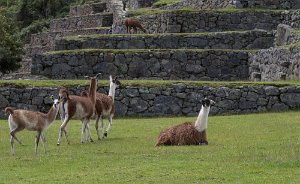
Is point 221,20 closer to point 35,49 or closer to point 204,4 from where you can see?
point 204,4

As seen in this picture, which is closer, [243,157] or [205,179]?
[205,179]

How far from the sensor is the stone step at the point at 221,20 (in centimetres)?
3116

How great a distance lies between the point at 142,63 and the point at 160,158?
13.1m

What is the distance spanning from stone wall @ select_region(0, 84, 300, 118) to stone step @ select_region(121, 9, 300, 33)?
8.85 metres

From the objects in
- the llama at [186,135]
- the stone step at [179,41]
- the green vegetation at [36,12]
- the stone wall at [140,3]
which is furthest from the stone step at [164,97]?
the green vegetation at [36,12]

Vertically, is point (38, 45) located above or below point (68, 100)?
below

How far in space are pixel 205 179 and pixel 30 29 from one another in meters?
42.3

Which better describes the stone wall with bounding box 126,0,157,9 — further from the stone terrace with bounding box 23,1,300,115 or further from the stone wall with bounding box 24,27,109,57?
the stone terrace with bounding box 23,1,300,115

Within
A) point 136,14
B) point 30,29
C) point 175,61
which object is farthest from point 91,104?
point 30,29

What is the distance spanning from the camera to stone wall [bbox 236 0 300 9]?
106 feet

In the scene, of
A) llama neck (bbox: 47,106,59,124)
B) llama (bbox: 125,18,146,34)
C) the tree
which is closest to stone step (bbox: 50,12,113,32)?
the tree

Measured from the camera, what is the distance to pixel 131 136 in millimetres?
17406

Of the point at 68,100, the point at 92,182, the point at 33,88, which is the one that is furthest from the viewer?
the point at 33,88

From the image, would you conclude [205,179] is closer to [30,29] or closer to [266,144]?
[266,144]
